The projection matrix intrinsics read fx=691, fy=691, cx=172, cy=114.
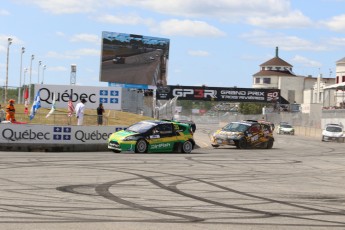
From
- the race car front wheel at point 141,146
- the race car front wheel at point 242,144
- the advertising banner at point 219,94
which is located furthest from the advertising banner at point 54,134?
the advertising banner at point 219,94

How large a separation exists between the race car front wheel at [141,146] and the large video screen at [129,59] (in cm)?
3369

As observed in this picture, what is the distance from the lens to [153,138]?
2714 centimetres

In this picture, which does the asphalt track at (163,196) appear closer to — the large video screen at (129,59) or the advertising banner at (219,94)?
the large video screen at (129,59)

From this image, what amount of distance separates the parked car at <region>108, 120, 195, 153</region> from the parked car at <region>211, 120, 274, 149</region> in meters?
4.95

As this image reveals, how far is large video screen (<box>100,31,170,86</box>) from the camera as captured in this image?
60.2m

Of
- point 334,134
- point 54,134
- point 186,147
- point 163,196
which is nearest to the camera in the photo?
point 163,196

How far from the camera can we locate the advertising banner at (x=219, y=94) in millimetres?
92562

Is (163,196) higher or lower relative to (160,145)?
lower

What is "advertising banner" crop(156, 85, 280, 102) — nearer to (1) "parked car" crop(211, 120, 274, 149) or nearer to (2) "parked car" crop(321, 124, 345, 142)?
(2) "parked car" crop(321, 124, 345, 142)

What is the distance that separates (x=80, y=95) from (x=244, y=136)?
32.0 ft

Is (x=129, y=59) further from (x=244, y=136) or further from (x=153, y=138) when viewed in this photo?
(x=153, y=138)

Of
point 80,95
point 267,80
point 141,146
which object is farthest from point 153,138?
point 267,80

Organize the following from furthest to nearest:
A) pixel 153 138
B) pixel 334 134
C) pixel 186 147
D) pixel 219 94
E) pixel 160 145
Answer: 1. pixel 219 94
2. pixel 334 134
3. pixel 186 147
4. pixel 160 145
5. pixel 153 138

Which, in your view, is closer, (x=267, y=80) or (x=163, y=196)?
(x=163, y=196)
